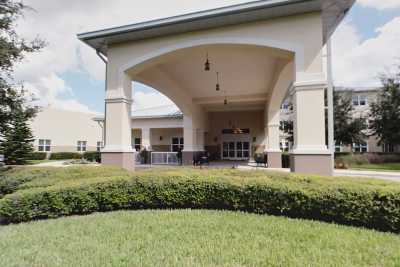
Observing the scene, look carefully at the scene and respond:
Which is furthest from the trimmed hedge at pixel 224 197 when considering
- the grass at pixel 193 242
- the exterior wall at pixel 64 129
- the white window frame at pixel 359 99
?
the white window frame at pixel 359 99

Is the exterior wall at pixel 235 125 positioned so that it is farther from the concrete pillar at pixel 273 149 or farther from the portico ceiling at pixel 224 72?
the concrete pillar at pixel 273 149

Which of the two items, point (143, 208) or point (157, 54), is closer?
point (143, 208)

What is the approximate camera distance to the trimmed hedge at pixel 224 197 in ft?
13.3

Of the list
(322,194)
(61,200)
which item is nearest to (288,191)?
(322,194)

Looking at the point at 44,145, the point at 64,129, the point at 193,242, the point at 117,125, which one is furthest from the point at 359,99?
the point at 44,145

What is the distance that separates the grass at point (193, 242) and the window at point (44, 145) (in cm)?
2331

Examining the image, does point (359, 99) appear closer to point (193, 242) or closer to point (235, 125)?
point (235, 125)

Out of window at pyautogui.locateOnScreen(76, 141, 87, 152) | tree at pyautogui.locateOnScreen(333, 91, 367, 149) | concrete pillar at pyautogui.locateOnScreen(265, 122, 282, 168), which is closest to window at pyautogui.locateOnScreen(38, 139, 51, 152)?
window at pyautogui.locateOnScreen(76, 141, 87, 152)

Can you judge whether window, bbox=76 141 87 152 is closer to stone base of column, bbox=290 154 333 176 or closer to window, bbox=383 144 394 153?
stone base of column, bbox=290 154 333 176

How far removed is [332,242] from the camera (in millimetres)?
3428

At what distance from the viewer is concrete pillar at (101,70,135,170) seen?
8305 millimetres

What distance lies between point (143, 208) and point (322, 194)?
369 centimetres

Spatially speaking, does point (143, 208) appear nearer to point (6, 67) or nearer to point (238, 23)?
point (238, 23)

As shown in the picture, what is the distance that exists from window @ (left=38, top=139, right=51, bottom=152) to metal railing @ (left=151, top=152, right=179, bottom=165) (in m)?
13.9
